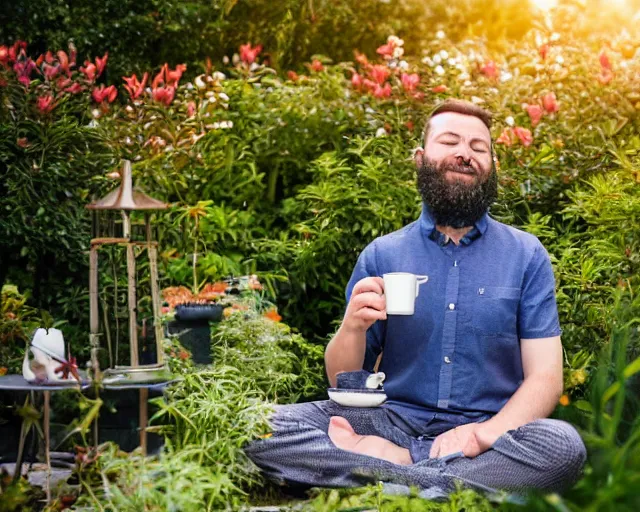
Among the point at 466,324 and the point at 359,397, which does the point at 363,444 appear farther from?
the point at 466,324

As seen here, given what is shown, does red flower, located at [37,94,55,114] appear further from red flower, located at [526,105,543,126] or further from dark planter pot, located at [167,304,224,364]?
red flower, located at [526,105,543,126]

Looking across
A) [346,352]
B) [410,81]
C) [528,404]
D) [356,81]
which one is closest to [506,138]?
[410,81]

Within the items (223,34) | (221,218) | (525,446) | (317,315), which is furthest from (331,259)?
(223,34)

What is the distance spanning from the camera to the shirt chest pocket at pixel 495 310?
3363 mm

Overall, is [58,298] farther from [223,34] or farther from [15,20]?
[223,34]

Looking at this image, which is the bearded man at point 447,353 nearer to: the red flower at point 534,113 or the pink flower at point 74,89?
the red flower at point 534,113

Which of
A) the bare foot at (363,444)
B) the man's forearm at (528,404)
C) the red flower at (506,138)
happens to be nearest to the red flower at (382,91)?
the red flower at (506,138)

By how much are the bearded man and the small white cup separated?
7 cm

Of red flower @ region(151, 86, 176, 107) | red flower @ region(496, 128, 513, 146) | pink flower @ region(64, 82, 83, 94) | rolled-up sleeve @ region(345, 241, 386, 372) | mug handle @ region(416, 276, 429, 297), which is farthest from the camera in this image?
red flower @ region(151, 86, 176, 107)

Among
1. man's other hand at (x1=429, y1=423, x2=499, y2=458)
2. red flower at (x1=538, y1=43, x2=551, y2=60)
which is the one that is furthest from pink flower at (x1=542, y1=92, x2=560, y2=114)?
man's other hand at (x1=429, y1=423, x2=499, y2=458)

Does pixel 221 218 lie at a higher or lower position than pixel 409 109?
lower

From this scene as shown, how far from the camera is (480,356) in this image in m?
3.36

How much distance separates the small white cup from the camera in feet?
10.3

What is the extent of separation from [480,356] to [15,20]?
5.18 meters
